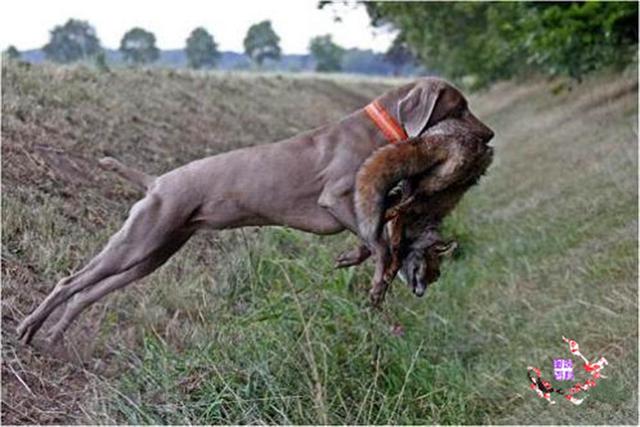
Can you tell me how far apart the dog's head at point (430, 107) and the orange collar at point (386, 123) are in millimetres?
35

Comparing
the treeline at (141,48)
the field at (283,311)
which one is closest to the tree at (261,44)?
the treeline at (141,48)

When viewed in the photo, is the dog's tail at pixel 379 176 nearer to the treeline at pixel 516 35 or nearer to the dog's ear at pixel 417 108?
the dog's ear at pixel 417 108

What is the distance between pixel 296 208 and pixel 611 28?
11.9m

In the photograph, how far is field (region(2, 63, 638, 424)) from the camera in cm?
634

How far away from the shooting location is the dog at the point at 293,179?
5.34 meters

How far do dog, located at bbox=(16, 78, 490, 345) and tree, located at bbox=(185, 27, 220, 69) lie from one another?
18234mm

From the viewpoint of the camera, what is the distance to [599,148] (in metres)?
15.5

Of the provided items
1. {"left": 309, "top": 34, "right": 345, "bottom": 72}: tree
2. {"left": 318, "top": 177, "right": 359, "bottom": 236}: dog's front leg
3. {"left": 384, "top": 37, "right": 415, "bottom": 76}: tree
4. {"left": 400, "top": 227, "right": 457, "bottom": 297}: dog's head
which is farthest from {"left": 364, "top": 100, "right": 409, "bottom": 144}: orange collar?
{"left": 309, "top": 34, "right": 345, "bottom": 72}: tree

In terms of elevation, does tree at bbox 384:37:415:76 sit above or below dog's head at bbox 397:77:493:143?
below

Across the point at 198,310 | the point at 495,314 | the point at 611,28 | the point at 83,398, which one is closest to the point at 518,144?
the point at 611,28

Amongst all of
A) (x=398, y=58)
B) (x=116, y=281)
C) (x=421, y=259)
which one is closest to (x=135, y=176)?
(x=116, y=281)

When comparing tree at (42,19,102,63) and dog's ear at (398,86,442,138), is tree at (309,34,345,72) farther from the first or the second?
dog's ear at (398,86,442,138)

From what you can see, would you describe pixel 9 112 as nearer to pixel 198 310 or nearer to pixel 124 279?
pixel 198 310

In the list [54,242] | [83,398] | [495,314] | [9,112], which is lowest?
[495,314]
